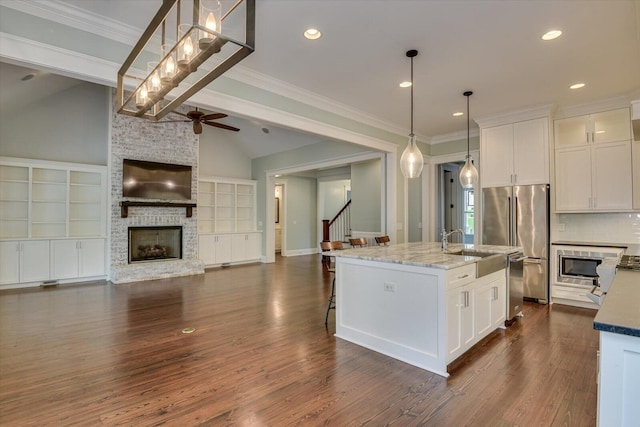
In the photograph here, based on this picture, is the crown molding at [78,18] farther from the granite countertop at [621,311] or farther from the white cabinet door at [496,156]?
the white cabinet door at [496,156]

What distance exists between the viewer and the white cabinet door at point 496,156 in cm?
523

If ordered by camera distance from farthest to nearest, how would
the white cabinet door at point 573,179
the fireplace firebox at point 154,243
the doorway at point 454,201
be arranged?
the doorway at point 454,201, the fireplace firebox at point 154,243, the white cabinet door at point 573,179

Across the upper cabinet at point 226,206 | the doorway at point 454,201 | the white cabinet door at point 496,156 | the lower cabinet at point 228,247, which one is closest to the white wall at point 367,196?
the doorway at point 454,201

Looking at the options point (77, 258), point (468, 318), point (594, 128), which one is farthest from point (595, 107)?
point (77, 258)

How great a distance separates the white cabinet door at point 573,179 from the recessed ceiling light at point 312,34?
429cm

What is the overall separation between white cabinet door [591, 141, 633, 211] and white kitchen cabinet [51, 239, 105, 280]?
28.7 feet

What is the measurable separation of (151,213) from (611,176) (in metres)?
8.21

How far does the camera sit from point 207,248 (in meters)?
8.17

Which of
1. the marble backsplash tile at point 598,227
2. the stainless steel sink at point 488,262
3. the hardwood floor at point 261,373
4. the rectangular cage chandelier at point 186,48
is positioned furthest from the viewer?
the marble backsplash tile at point 598,227

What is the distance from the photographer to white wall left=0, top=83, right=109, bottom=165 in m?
6.00

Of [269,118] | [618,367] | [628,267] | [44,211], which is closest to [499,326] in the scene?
[628,267]

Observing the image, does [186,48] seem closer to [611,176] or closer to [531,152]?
[531,152]

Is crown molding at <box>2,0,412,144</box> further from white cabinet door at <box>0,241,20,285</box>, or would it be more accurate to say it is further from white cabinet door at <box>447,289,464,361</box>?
white cabinet door at <box>0,241,20,285</box>

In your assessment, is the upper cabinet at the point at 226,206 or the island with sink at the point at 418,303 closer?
the island with sink at the point at 418,303
